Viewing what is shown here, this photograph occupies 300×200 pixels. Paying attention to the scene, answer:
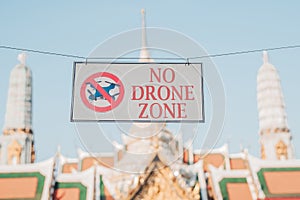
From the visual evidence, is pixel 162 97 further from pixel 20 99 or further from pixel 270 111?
pixel 20 99

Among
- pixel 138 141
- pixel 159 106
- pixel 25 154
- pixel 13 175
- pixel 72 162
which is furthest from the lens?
pixel 25 154

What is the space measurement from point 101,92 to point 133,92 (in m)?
0.65

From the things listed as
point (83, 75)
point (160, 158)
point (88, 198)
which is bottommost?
point (88, 198)

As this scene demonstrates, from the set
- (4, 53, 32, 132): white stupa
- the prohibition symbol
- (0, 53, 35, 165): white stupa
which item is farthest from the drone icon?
(4, 53, 32, 132): white stupa

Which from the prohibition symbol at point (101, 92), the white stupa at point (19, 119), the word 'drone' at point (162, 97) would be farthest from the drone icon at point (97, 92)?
the white stupa at point (19, 119)

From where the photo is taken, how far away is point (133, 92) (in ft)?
38.3

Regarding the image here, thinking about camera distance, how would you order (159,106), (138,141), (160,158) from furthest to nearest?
1. (138,141)
2. (160,158)
3. (159,106)

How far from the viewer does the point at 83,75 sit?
11.8 m

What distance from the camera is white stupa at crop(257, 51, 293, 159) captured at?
3350 cm

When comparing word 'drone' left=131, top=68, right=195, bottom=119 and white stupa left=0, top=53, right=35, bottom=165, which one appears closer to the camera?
word 'drone' left=131, top=68, right=195, bottom=119

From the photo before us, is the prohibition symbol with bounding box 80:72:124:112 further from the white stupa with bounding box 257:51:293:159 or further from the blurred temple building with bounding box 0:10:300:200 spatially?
the white stupa with bounding box 257:51:293:159

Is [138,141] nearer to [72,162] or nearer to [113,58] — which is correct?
[72,162]

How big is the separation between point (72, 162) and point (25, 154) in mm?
5265

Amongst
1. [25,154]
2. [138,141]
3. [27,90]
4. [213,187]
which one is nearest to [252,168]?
[213,187]
